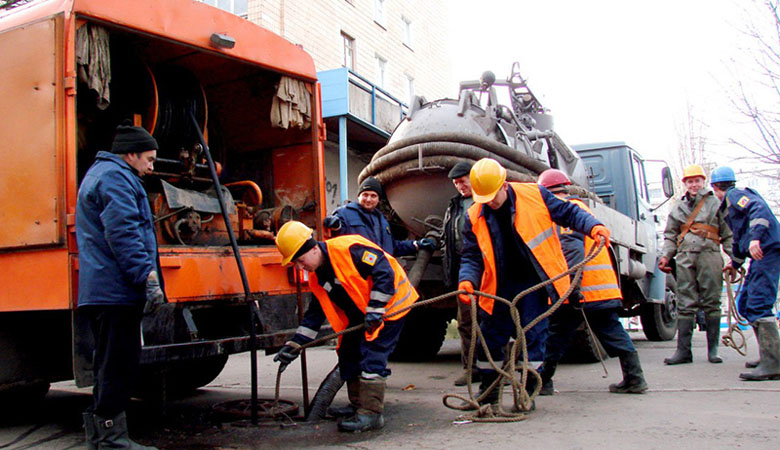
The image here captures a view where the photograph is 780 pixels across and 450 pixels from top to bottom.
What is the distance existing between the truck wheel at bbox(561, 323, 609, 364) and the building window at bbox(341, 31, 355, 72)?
12.9 m

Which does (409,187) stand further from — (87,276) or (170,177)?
(87,276)

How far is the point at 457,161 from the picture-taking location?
557cm

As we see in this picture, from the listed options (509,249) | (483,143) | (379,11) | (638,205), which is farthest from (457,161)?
(379,11)

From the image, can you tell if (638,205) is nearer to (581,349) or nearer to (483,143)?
(581,349)

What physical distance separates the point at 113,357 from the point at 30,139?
4.25 feet

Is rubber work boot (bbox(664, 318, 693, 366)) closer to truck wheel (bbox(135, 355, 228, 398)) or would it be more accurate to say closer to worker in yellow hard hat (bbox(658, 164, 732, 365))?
worker in yellow hard hat (bbox(658, 164, 732, 365))

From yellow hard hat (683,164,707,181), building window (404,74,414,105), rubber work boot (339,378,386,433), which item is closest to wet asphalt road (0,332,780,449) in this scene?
rubber work boot (339,378,386,433)

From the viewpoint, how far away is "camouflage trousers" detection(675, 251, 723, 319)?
18.9 feet

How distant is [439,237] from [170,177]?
234 cm

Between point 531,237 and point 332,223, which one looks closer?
point 531,237

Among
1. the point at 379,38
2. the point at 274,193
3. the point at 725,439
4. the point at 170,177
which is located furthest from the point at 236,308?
the point at 379,38

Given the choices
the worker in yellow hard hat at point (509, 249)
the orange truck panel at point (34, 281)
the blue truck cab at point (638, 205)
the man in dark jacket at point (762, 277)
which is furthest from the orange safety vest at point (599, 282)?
the blue truck cab at point (638, 205)

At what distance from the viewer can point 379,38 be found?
64.4ft

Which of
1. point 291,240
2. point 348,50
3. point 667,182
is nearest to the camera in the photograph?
point 291,240
